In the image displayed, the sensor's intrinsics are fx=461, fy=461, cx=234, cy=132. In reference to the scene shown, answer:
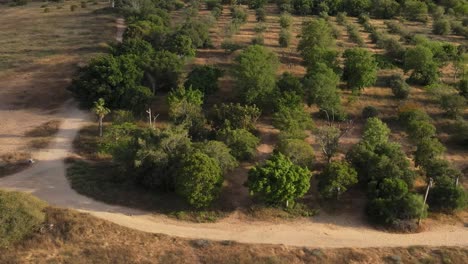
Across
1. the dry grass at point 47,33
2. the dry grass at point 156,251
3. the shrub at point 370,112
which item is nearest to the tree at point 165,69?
the dry grass at point 47,33

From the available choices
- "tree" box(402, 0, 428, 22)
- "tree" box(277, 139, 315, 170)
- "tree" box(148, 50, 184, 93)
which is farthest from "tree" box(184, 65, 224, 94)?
"tree" box(402, 0, 428, 22)

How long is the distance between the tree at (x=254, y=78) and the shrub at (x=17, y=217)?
26.3 m

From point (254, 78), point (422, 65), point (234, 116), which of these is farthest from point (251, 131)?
point (422, 65)

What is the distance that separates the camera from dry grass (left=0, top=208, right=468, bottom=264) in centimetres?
3116

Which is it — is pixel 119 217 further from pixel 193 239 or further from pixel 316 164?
pixel 316 164

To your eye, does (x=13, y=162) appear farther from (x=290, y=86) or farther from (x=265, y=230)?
(x=290, y=86)

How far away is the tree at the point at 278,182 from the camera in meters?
35.7

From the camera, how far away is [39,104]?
56.8 meters

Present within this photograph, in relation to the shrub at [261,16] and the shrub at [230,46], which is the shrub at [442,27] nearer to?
the shrub at [261,16]

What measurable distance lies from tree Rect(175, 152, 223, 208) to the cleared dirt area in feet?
57.8

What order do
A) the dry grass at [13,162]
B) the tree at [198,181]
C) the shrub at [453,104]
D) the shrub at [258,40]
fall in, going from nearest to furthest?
A: 1. the tree at [198,181]
2. the dry grass at [13,162]
3. the shrub at [453,104]
4. the shrub at [258,40]

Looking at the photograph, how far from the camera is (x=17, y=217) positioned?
32.0 meters

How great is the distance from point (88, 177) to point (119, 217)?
6.96 metres

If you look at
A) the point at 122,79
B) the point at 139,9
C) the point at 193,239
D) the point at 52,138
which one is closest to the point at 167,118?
the point at 122,79
